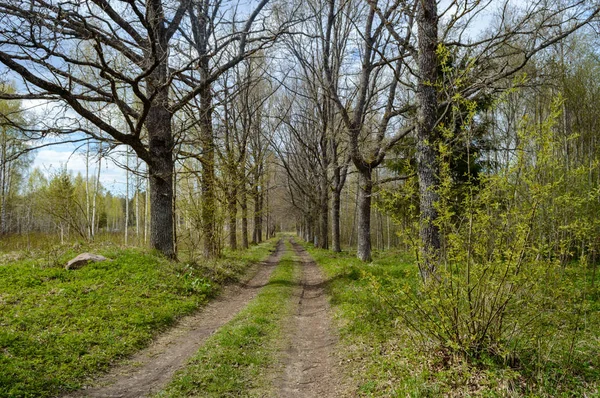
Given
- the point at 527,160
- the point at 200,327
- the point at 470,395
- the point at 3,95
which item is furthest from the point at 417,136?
the point at 3,95

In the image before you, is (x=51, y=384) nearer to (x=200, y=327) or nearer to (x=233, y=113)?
(x=200, y=327)

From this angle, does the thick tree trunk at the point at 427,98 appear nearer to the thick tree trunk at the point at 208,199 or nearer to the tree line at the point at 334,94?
the tree line at the point at 334,94

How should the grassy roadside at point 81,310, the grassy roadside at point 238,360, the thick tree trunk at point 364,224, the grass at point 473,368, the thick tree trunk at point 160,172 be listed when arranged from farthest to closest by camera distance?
the thick tree trunk at point 364,224 → the thick tree trunk at point 160,172 → the grassy roadside at point 81,310 → the grassy roadside at point 238,360 → the grass at point 473,368

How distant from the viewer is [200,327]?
6.98 metres

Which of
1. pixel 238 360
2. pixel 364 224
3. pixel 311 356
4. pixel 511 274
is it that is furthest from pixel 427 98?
pixel 364 224

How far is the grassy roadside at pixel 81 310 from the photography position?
14.4ft

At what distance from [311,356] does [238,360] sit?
1.24 meters

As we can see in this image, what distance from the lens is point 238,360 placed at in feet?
16.7

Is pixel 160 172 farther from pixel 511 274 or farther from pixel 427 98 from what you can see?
pixel 511 274

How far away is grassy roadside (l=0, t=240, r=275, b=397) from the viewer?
438 centimetres

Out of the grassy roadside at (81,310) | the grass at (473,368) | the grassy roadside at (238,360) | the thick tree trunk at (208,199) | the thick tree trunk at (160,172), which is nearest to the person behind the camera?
the grass at (473,368)

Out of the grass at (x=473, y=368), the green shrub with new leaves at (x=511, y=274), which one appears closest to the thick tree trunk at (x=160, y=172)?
the grass at (x=473, y=368)

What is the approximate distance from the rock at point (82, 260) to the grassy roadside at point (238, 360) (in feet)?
14.3

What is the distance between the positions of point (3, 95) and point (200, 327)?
6.46m
